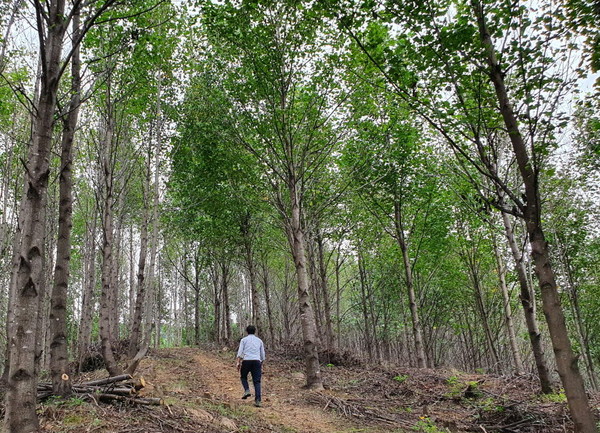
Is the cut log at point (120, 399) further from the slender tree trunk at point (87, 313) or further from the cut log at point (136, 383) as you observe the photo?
the slender tree trunk at point (87, 313)

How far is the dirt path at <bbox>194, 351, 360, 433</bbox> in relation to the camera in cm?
648

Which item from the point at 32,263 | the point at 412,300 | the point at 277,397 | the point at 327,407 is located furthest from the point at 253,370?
the point at 412,300

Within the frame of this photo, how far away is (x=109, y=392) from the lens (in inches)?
228

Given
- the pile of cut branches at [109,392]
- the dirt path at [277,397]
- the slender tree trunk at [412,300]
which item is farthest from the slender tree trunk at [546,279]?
the slender tree trunk at [412,300]

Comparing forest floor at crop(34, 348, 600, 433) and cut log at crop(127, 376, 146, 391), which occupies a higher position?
cut log at crop(127, 376, 146, 391)

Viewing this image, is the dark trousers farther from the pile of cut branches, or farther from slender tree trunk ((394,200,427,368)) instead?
slender tree trunk ((394,200,427,368))

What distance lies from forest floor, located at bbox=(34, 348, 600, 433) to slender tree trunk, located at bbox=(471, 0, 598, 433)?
202 centimetres

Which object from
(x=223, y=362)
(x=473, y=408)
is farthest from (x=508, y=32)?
(x=223, y=362)

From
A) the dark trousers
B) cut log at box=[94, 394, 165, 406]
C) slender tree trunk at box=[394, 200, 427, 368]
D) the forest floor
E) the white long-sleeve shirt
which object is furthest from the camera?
slender tree trunk at box=[394, 200, 427, 368]

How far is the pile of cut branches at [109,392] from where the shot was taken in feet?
18.1

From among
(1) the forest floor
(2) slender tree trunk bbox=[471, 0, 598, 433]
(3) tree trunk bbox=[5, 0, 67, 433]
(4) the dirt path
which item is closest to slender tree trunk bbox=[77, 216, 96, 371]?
(1) the forest floor

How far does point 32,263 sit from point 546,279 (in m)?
5.41

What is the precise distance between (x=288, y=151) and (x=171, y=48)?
15.6 feet

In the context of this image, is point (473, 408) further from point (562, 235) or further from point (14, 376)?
point (562, 235)
